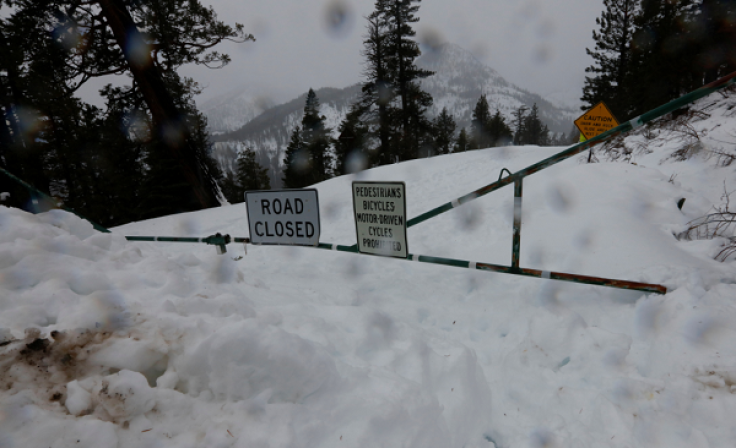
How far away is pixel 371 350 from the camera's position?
95.9 inches

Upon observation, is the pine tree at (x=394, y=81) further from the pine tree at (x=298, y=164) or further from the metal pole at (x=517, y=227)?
the metal pole at (x=517, y=227)

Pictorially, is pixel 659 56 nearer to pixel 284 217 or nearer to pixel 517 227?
pixel 517 227

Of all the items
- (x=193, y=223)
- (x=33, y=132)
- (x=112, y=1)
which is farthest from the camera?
(x=33, y=132)

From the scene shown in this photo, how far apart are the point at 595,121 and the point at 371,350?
9.49 m

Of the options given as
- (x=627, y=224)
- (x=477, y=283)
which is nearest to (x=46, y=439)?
(x=477, y=283)

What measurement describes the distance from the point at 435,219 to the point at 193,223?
671cm

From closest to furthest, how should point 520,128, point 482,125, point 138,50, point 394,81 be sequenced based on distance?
point 138,50, point 394,81, point 482,125, point 520,128

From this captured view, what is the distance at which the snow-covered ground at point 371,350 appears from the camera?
149cm

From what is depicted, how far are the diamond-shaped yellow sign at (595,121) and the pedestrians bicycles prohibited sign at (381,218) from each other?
7.95 meters

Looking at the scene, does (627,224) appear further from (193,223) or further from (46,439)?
(193,223)

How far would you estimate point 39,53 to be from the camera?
10.3m

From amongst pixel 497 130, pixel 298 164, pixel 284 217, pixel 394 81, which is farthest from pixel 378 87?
pixel 497 130

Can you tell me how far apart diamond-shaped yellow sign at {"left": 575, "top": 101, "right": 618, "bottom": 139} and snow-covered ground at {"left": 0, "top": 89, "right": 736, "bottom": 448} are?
5735mm

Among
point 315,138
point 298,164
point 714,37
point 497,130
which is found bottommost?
point 298,164
